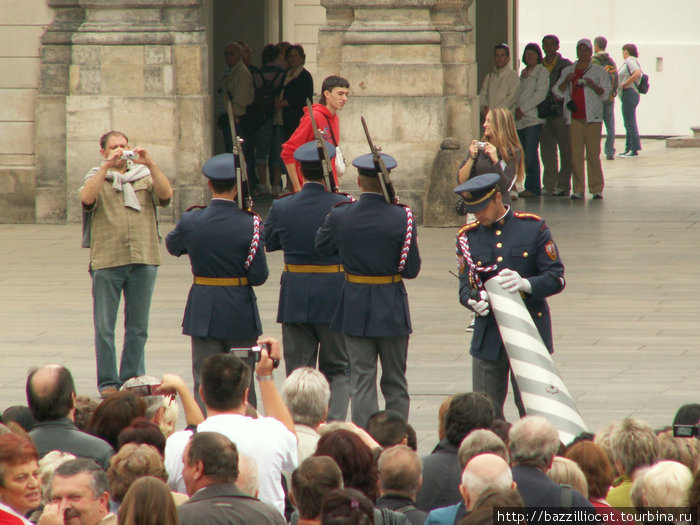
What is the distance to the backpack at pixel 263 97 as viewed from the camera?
21.4m

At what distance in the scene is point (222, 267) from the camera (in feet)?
28.1

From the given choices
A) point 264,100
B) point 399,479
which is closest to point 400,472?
point 399,479

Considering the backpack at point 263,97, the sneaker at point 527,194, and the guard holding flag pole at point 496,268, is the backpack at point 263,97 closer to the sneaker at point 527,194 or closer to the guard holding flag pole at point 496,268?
the sneaker at point 527,194

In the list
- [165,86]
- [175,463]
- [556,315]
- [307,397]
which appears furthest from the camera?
[165,86]

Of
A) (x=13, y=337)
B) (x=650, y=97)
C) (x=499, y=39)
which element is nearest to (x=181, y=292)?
(x=13, y=337)

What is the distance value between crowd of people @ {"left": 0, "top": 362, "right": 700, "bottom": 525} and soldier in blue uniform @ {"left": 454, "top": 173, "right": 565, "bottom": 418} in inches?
50.9

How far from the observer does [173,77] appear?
59.7 feet

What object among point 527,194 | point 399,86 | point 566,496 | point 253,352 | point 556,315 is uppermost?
point 399,86

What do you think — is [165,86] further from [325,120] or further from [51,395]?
[51,395]

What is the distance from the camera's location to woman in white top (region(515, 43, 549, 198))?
68.6ft

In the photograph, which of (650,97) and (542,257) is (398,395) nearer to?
(542,257)

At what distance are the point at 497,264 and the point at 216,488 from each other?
3.17 m

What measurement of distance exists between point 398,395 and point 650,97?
1245 inches

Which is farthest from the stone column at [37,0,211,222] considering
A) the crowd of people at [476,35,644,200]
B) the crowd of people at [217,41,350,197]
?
the crowd of people at [476,35,644,200]
